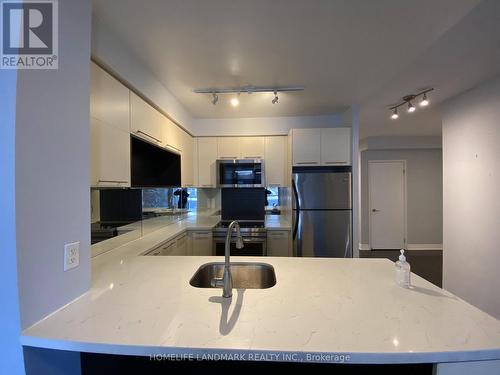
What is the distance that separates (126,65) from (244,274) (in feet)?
5.83

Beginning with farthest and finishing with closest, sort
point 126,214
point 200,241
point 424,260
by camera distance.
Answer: point 424,260 → point 200,241 → point 126,214

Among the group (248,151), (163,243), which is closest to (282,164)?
(248,151)

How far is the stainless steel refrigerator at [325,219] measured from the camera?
117 inches

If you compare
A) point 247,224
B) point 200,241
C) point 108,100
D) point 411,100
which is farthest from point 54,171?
point 411,100

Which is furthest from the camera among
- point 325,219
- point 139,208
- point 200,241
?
point 325,219

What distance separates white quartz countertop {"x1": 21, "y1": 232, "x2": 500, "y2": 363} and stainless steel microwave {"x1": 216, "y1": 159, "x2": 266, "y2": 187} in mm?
2088

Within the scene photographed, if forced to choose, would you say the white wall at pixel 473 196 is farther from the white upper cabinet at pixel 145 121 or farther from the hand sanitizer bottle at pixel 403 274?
the white upper cabinet at pixel 145 121

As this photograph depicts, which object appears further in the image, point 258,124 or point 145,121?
point 258,124

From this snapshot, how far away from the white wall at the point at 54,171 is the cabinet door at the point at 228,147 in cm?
246

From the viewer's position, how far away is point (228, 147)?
349cm

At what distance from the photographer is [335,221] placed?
2.99 m

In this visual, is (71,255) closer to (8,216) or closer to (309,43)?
(8,216)

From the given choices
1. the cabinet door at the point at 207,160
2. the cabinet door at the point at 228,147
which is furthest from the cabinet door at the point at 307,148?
the cabinet door at the point at 207,160

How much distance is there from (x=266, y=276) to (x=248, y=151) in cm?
231
